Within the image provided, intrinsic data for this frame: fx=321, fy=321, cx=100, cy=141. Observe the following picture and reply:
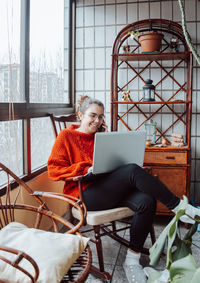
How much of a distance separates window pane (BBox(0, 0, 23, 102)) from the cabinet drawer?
53.4 inches

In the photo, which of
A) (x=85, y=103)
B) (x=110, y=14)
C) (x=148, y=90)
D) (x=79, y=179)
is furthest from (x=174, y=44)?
(x=79, y=179)

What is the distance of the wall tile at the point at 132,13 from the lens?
11.2 feet

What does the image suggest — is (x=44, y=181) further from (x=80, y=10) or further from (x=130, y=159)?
(x=80, y=10)

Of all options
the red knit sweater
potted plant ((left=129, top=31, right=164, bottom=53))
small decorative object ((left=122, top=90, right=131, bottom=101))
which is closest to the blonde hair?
the red knit sweater

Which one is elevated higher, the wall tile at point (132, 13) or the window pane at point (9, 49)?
the wall tile at point (132, 13)

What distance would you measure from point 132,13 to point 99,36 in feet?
1.39

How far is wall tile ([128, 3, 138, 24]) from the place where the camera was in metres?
3.41

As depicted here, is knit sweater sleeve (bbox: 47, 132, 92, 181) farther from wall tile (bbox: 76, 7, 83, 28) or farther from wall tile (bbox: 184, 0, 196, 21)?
wall tile (bbox: 184, 0, 196, 21)

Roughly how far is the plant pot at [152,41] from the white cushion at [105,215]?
5.40 ft

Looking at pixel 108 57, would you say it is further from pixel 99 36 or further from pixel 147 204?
pixel 147 204

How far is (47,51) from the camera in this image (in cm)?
287

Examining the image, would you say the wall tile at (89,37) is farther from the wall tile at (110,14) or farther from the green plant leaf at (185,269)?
the green plant leaf at (185,269)

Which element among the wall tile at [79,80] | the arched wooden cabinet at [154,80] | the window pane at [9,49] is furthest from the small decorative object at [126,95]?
the window pane at [9,49]

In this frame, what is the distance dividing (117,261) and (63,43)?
2.24 meters
